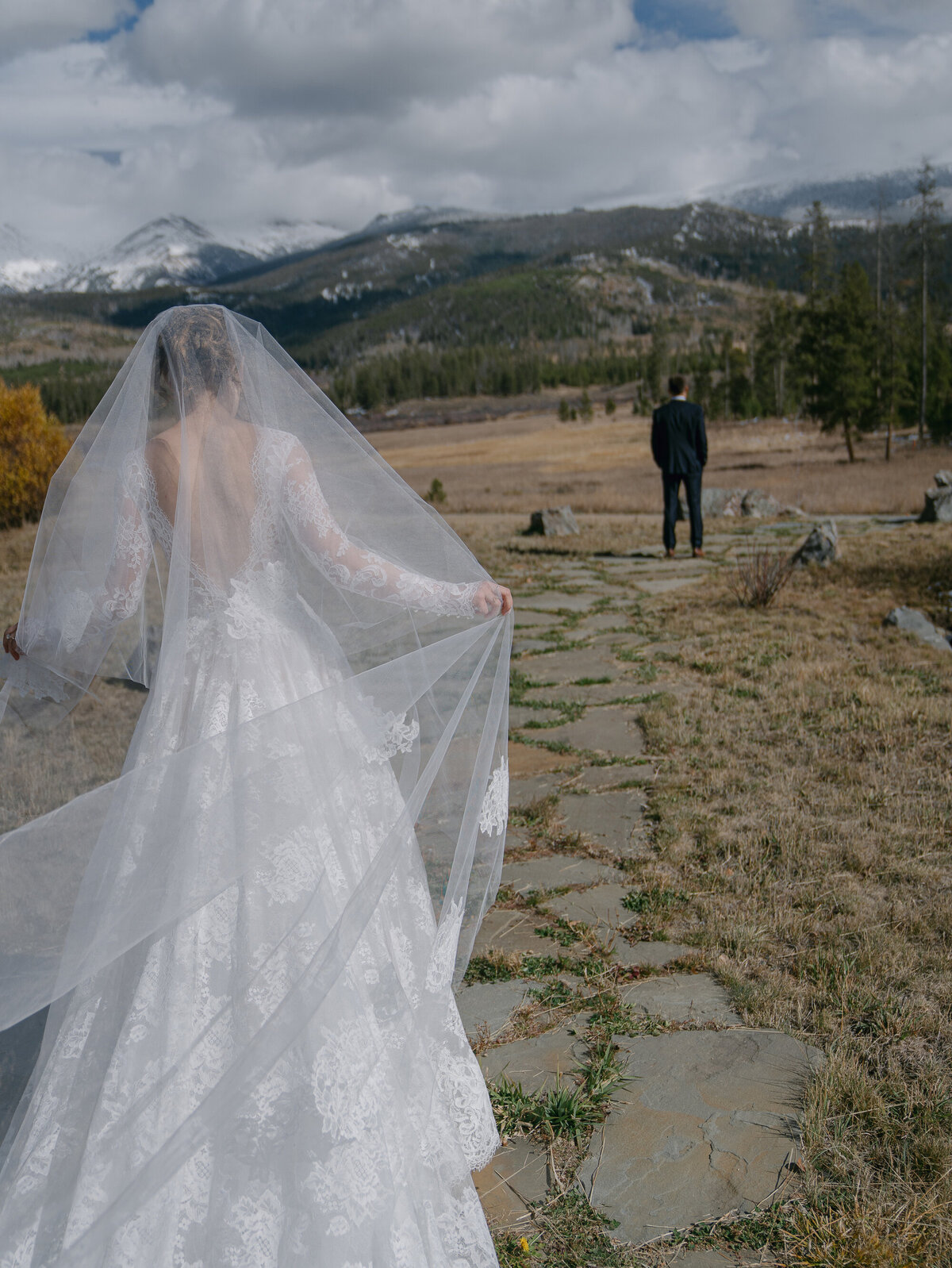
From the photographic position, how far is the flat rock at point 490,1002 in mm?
2630

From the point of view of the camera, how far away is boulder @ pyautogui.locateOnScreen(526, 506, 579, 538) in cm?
1389

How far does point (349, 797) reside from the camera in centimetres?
216

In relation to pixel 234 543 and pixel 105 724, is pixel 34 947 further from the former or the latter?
pixel 105 724

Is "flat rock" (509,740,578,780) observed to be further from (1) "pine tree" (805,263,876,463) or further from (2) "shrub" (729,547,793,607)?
(1) "pine tree" (805,263,876,463)

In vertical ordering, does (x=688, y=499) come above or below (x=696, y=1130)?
above

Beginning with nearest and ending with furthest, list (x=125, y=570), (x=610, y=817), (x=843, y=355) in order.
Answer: (x=125, y=570)
(x=610, y=817)
(x=843, y=355)

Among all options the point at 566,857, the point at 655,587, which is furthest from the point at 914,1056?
the point at 655,587

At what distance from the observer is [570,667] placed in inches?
258

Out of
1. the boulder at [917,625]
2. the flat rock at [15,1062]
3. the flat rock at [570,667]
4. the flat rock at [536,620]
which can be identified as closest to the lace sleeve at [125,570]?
the flat rock at [15,1062]

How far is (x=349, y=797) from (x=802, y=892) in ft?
6.17

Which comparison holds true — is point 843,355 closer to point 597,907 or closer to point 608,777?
point 608,777

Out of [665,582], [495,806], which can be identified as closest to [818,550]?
[665,582]

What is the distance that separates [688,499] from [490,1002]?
354 inches

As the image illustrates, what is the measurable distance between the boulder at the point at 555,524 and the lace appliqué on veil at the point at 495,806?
11.4 meters
